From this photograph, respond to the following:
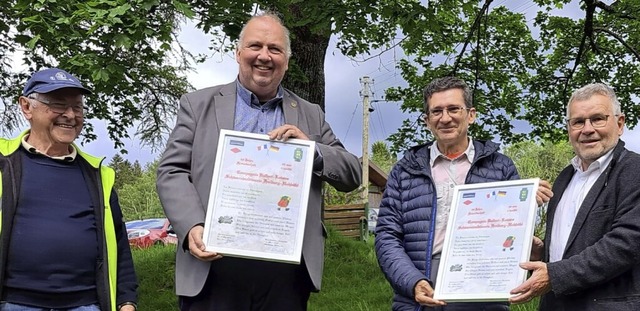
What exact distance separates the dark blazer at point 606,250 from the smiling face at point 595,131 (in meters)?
0.07

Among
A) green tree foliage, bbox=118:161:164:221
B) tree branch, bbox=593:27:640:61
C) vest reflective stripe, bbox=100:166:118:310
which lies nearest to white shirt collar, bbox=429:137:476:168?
vest reflective stripe, bbox=100:166:118:310

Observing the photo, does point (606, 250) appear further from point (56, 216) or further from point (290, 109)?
point (56, 216)

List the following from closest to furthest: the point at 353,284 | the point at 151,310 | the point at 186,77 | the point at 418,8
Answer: the point at 418,8, the point at 151,310, the point at 353,284, the point at 186,77

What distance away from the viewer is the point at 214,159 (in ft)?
9.75

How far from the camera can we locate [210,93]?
317 cm

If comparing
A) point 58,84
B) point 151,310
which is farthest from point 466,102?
point 151,310

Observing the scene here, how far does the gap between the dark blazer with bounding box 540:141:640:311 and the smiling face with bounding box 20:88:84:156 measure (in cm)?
235

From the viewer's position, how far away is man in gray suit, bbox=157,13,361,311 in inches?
114

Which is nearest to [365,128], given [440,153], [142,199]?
[142,199]

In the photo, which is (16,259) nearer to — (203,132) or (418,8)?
(203,132)

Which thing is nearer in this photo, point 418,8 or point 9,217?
point 9,217

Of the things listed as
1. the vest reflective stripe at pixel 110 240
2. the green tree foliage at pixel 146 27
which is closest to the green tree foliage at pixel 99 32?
the green tree foliage at pixel 146 27

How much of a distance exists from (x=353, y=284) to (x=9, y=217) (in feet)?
23.9

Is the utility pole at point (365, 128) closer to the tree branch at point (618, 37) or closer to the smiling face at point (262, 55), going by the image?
the tree branch at point (618, 37)
